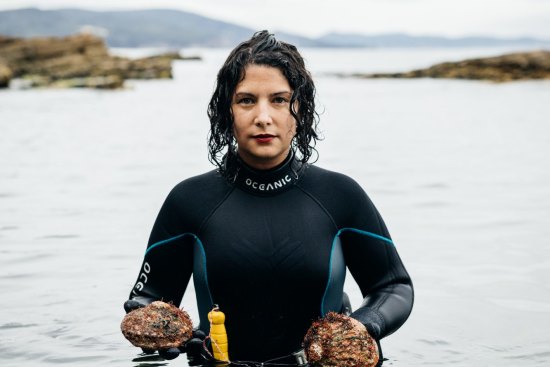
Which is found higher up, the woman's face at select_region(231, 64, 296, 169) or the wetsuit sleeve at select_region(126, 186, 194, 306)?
the woman's face at select_region(231, 64, 296, 169)

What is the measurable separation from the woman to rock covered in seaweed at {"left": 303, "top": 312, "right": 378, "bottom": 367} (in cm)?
30

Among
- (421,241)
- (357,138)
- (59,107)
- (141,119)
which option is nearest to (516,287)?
(421,241)

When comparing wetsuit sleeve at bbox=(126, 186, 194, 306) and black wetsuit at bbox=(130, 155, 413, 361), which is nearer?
black wetsuit at bbox=(130, 155, 413, 361)

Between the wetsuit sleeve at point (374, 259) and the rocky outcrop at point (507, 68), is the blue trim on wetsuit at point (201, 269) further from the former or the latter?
the rocky outcrop at point (507, 68)

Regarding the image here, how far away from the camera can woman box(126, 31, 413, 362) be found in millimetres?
3902

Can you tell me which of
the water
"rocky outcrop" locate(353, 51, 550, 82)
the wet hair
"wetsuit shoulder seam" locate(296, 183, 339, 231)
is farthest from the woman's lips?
"rocky outcrop" locate(353, 51, 550, 82)

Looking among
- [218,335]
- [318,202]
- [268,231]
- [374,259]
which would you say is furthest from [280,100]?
[218,335]

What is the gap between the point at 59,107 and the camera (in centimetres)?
3669

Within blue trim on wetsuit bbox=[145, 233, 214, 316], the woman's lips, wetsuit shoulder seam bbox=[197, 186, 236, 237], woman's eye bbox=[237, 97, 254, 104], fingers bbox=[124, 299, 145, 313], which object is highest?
woman's eye bbox=[237, 97, 254, 104]

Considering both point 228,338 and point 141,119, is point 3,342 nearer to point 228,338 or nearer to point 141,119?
point 228,338

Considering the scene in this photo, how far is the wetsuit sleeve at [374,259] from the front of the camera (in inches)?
157

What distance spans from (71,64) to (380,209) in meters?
60.4

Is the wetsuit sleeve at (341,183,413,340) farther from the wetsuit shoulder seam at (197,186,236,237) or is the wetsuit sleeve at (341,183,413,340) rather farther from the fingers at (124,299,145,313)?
the fingers at (124,299,145,313)

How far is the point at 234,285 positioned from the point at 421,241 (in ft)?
21.9
